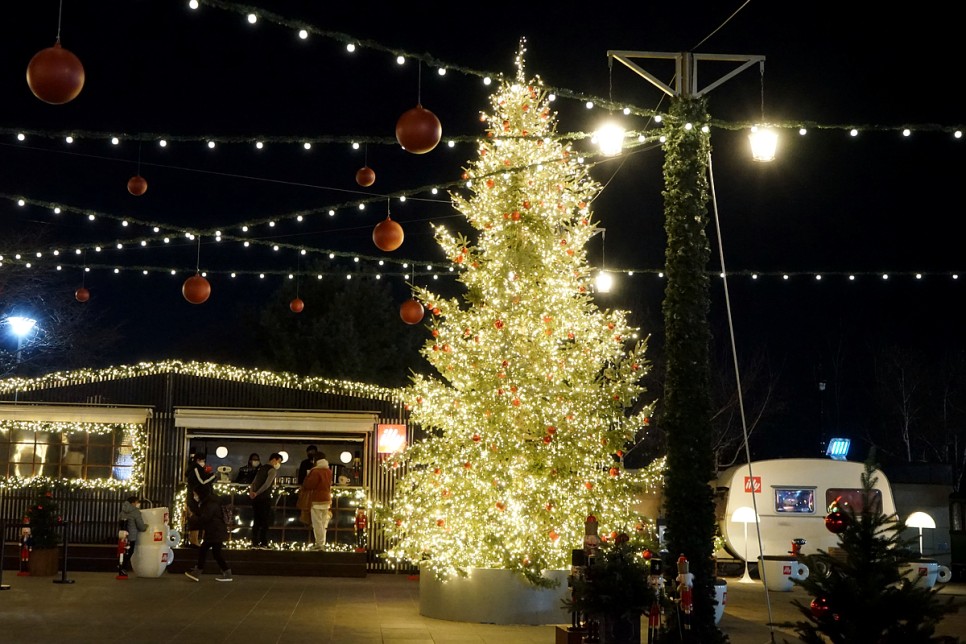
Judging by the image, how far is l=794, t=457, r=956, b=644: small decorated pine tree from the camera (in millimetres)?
6969

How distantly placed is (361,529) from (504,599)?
7860 millimetres

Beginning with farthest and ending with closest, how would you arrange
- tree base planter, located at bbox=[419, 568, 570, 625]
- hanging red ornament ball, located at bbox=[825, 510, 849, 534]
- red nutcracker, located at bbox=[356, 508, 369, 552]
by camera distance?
red nutcracker, located at bbox=[356, 508, 369, 552], tree base planter, located at bbox=[419, 568, 570, 625], hanging red ornament ball, located at bbox=[825, 510, 849, 534]

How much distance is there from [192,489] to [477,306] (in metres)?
7.41

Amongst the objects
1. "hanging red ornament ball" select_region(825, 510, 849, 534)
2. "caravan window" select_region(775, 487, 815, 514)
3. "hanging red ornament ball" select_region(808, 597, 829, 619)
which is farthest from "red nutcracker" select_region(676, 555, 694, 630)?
"caravan window" select_region(775, 487, 815, 514)

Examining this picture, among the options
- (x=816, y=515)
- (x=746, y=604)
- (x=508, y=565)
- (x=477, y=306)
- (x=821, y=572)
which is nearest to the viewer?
(x=821, y=572)

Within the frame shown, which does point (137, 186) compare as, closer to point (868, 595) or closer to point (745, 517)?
point (868, 595)

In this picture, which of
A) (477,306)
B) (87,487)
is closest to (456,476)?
(477,306)

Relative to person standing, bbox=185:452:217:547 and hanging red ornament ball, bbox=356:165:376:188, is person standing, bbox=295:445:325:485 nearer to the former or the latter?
Result: person standing, bbox=185:452:217:547

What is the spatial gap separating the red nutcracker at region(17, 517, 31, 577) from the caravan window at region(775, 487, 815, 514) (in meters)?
14.6

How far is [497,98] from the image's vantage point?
52.1ft

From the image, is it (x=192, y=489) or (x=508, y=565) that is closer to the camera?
(x=508, y=565)

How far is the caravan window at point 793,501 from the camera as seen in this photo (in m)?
23.7

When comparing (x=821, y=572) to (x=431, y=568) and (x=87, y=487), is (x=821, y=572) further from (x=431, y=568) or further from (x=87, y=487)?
(x=87, y=487)

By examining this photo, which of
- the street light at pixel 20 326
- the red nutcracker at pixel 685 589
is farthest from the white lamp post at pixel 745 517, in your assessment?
the street light at pixel 20 326
